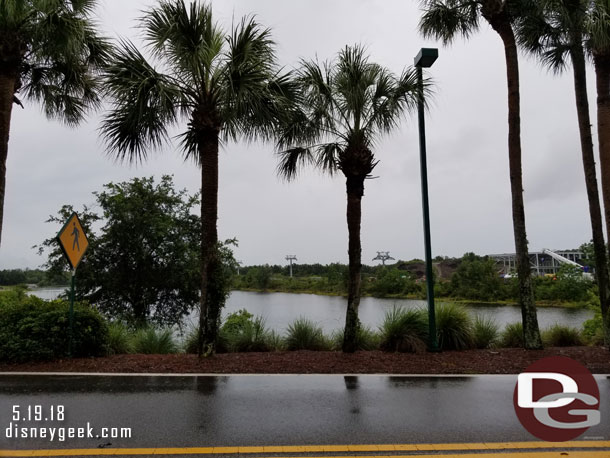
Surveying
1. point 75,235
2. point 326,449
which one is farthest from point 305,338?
point 326,449

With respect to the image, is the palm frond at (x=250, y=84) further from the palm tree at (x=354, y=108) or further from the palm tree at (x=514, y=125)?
the palm tree at (x=514, y=125)

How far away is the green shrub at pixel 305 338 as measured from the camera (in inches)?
358

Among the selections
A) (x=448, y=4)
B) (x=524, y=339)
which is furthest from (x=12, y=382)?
(x=448, y=4)

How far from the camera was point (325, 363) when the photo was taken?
721 centimetres

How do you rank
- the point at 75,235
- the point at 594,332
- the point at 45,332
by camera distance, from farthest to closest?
the point at 594,332 < the point at 75,235 < the point at 45,332

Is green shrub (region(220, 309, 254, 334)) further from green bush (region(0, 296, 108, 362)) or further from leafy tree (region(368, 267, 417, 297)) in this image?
leafy tree (region(368, 267, 417, 297))

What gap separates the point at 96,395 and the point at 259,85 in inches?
221

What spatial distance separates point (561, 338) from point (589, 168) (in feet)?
12.8

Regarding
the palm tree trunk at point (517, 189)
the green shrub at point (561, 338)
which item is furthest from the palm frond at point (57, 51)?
the green shrub at point (561, 338)

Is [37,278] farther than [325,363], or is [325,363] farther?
[37,278]

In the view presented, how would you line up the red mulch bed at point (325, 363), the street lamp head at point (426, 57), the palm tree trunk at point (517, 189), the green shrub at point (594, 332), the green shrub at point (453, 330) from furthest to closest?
the green shrub at point (594, 332), the green shrub at point (453, 330), the street lamp head at point (426, 57), the palm tree trunk at point (517, 189), the red mulch bed at point (325, 363)

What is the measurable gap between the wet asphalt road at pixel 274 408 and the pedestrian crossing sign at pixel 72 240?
2183 millimetres

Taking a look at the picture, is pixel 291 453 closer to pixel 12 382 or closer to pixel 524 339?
pixel 12 382

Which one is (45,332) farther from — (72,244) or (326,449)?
(326,449)
